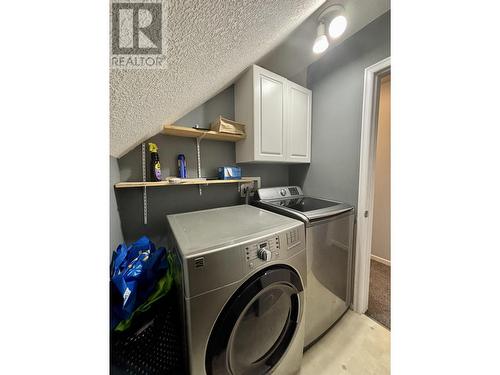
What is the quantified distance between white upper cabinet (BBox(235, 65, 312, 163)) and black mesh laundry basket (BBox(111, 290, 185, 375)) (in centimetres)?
122

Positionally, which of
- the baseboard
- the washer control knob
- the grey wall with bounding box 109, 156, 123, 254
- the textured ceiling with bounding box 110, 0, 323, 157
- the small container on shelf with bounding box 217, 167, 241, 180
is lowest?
the baseboard

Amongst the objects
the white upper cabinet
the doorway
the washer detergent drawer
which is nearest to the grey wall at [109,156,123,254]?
the white upper cabinet

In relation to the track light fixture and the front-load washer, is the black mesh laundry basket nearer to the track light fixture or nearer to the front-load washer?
the front-load washer

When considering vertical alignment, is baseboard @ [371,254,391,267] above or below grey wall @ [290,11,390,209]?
below

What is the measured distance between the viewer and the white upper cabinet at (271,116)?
1467 mm

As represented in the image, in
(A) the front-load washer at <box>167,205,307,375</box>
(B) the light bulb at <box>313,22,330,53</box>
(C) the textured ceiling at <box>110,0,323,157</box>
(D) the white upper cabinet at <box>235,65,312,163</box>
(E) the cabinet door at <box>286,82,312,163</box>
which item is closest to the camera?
(C) the textured ceiling at <box>110,0,323,157</box>

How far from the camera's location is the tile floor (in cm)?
110

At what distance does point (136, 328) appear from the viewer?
0.75 m

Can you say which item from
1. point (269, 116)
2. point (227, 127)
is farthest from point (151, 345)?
point (269, 116)

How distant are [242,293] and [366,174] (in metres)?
1.36

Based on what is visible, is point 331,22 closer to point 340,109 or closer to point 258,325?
point 340,109
